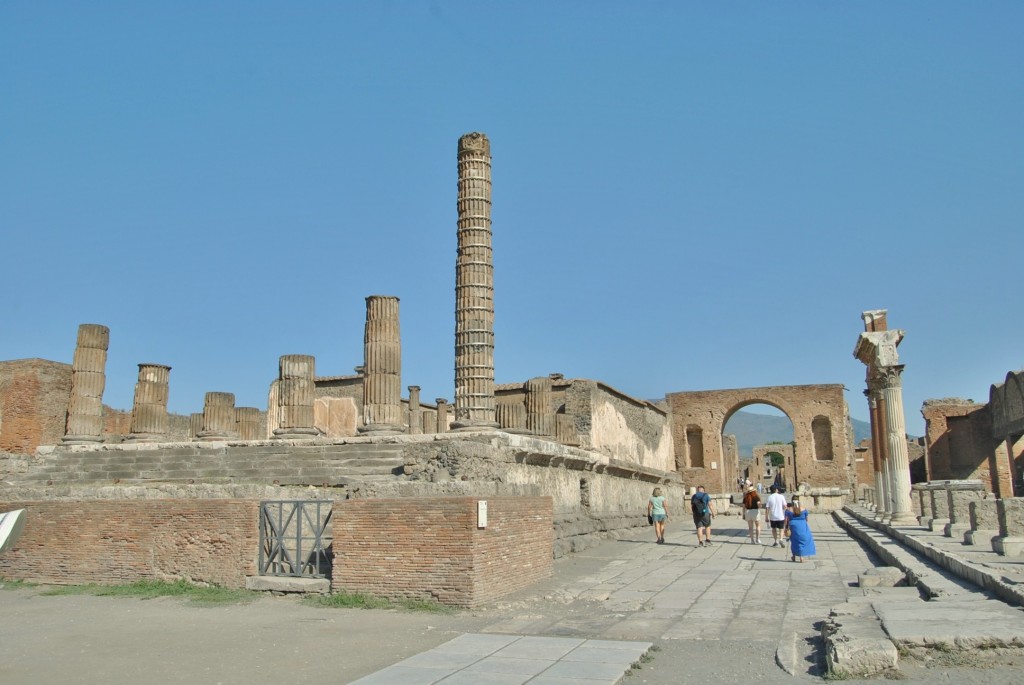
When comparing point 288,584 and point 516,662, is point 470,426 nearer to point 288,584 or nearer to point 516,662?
point 288,584

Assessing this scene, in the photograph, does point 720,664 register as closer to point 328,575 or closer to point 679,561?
point 328,575

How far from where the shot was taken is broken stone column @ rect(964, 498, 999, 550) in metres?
11.1

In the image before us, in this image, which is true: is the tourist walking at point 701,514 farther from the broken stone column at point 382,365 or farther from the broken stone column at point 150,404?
the broken stone column at point 150,404

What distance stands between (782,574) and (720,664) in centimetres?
587

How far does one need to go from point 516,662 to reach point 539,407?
38.9 ft

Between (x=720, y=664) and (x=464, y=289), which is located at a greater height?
(x=464, y=289)

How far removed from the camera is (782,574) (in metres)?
11.6

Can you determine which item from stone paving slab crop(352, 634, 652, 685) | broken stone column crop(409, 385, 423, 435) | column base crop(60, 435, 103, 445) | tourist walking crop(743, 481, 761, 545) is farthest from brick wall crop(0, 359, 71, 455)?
stone paving slab crop(352, 634, 652, 685)

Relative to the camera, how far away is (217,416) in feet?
Result: 62.8

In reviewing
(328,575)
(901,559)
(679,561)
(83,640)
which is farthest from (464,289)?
(83,640)

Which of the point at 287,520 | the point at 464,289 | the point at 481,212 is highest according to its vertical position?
the point at 481,212

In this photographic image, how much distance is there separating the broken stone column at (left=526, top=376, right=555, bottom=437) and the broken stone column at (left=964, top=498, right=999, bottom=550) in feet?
26.6

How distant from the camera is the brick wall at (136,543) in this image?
9766mm

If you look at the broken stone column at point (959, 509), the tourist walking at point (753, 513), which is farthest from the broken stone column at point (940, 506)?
the tourist walking at point (753, 513)
